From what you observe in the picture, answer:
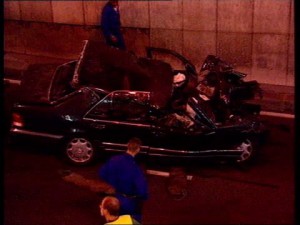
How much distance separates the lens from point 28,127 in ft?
29.5

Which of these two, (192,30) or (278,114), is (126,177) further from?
(192,30)

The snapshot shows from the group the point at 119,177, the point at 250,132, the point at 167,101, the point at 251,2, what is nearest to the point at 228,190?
the point at 250,132

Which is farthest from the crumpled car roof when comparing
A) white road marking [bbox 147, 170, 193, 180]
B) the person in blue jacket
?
the person in blue jacket

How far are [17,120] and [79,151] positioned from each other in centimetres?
116

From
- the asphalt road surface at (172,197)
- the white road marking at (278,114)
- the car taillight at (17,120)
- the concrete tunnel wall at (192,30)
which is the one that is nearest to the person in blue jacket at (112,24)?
the concrete tunnel wall at (192,30)

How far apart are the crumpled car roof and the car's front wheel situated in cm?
91

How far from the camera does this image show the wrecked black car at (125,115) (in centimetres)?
855

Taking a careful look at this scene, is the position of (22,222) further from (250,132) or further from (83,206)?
(250,132)

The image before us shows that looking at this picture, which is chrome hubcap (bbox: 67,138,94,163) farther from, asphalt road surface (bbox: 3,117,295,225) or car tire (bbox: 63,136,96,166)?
asphalt road surface (bbox: 3,117,295,225)

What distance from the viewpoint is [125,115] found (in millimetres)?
8648

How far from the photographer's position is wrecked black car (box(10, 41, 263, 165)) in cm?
855

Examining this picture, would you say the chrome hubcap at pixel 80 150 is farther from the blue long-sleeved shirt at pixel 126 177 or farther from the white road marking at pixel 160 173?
the blue long-sleeved shirt at pixel 126 177

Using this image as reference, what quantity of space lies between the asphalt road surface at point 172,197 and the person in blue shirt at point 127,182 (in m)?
1.34

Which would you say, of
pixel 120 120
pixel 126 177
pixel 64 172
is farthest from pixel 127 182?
pixel 64 172
